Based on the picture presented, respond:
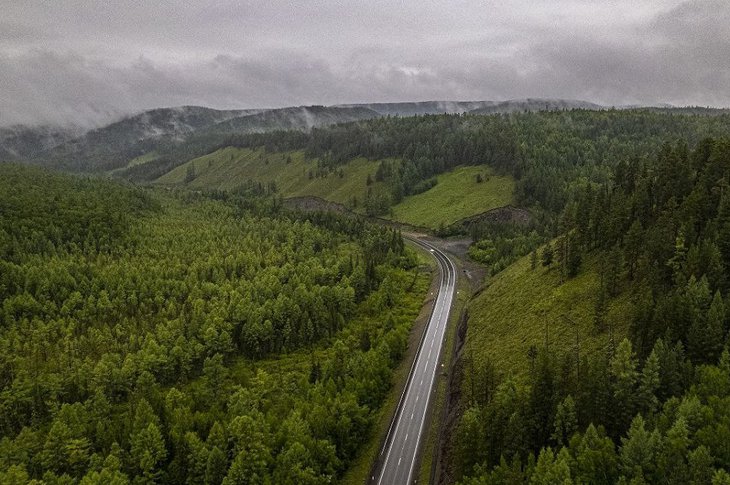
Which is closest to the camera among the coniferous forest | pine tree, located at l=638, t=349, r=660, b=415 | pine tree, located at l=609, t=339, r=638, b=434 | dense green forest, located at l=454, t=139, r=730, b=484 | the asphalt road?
dense green forest, located at l=454, t=139, r=730, b=484

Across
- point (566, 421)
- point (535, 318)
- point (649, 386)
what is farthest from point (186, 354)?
point (649, 386)

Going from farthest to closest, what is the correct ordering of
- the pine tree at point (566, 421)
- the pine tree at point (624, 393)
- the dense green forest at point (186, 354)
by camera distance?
the dense green forest at point (186, 354), the pine tree at point (566, 421), the pine tree at point (624, 393)

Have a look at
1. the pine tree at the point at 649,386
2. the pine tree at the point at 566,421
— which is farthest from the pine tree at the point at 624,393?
the pine tree at the point at 566,421

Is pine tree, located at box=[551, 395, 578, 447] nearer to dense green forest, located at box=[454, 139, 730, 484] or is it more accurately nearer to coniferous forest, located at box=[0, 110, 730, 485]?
dense green forest, located at box=[454, 139, 730, 484]

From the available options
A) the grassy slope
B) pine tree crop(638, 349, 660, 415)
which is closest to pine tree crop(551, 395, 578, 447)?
pine tree crop(638, 349, 660, 415)

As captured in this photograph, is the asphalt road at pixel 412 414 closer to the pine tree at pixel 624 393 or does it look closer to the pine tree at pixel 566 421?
the pine tree at pixel 566 421

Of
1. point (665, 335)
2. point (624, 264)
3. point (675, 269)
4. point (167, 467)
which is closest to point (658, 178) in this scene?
point (624, 264)
